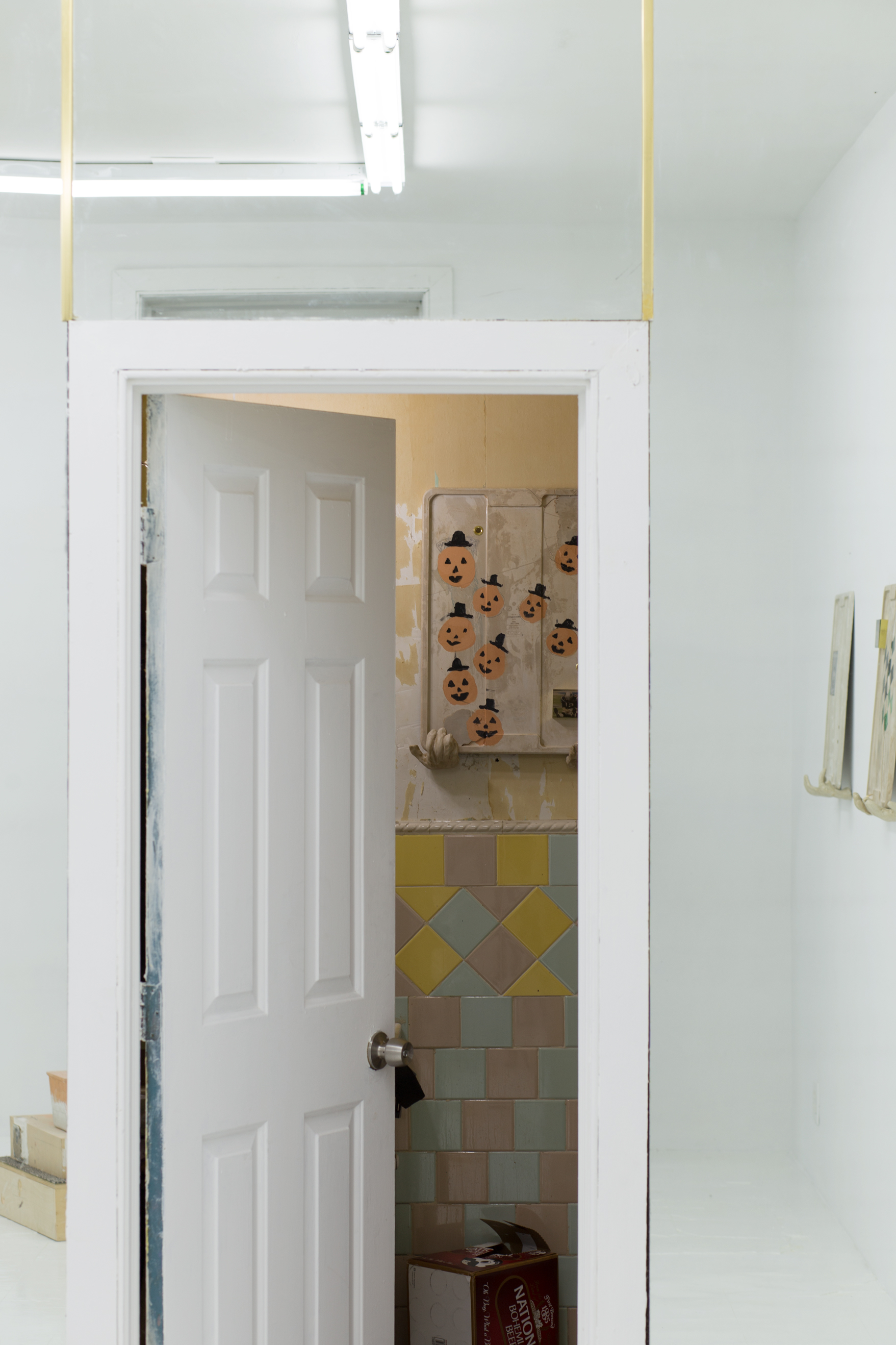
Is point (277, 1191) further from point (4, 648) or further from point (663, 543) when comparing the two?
point (663, 543)

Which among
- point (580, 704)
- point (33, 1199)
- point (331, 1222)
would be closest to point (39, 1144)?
point (33, 1199)

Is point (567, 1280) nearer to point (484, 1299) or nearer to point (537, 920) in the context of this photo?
point (484, 1299)

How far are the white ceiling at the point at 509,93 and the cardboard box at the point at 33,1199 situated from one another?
1.57 metres

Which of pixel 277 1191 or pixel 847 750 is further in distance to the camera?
pixel 277 1191

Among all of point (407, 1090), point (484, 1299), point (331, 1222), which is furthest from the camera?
point (484, 1299)

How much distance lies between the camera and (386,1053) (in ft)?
7.23

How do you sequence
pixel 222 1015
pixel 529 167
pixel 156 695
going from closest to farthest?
pixel 529 167
pixel 156 695
pixel 222 1015

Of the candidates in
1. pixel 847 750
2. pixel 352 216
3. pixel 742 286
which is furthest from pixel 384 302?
pixel 847 750

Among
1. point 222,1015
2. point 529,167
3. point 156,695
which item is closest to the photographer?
point 529,167

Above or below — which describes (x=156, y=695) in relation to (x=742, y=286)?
below

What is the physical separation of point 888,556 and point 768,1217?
3.38ft

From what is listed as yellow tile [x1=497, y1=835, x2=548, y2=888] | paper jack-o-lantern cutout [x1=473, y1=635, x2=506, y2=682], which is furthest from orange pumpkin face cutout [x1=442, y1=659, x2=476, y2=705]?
yellow tile [x1=497, y1=835, x2=548, y2=888]

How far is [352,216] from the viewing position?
5.45 ft

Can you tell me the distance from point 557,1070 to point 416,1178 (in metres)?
0.55
